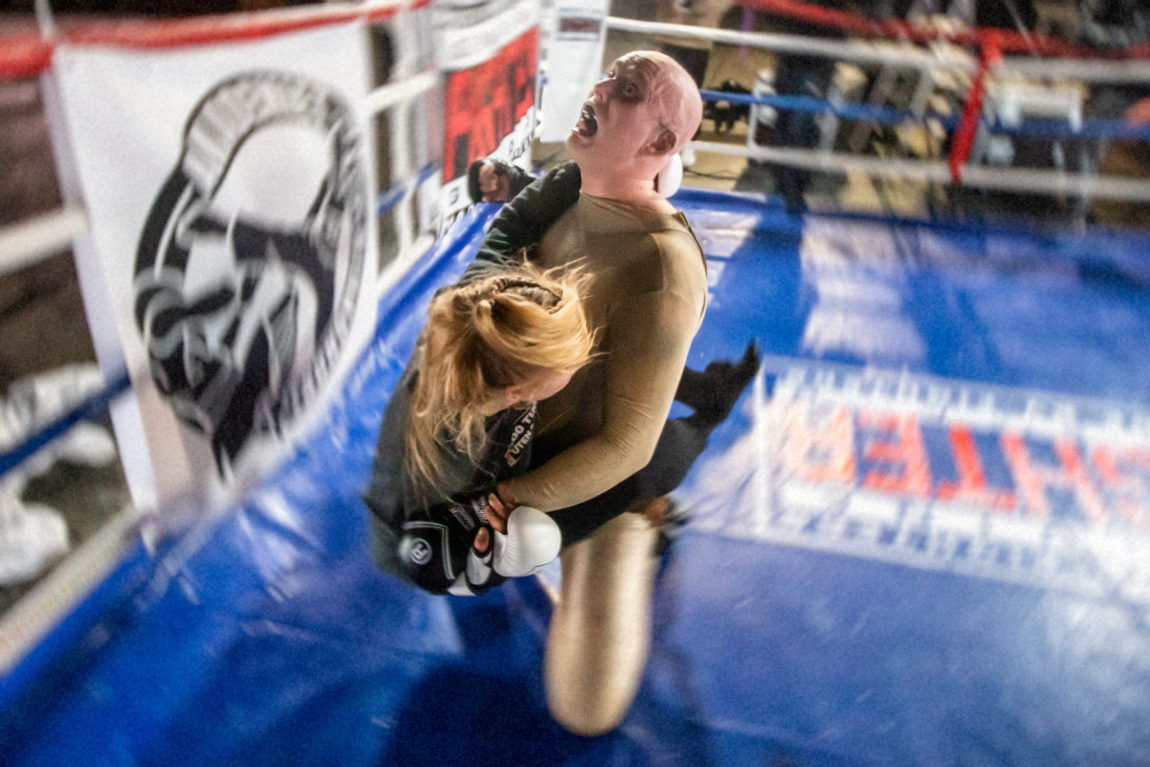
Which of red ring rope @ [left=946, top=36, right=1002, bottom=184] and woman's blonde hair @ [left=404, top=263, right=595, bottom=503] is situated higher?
red ring rope @ [left=946, top=36, right=1002, bottom=184]

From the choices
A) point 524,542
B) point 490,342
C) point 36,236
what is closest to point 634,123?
point 490,342

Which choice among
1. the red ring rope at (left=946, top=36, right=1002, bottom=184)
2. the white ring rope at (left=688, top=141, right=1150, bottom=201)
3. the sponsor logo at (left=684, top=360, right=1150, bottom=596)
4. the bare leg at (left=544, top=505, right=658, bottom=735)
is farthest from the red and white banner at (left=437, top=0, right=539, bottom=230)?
the red ring rope at (left=946, top=36, right=1002, bottom=184)

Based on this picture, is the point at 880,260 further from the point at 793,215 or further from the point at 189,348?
the point at 189,348

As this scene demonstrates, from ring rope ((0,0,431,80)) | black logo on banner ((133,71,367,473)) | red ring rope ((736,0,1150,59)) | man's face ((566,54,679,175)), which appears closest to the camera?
ring rope ((0,0,431,80))

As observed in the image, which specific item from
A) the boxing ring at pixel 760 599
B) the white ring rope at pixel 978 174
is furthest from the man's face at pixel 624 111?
the white ring rope at pixel 978 174

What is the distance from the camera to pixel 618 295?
0.73 meters

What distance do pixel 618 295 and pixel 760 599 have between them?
1.91 ft

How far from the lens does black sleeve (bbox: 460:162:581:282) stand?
777 mm

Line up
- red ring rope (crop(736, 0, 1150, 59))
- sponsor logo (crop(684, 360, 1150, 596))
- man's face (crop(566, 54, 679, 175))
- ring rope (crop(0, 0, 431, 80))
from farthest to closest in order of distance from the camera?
sponsor logo (crop(684, 360, 1150, 596)) → red ring rope (crop(736, 0, 1150, 59)) → man's face (crop(566, 54, 679, 175)) → ring rope (crop(0, 0, 431, 80))

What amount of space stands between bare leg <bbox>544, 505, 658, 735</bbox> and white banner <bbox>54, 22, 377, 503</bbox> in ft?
1.84

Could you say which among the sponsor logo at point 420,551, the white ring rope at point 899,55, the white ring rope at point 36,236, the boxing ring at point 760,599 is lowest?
the boxing ring at point 760,599

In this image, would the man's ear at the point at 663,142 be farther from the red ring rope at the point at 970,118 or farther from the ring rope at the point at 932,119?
the red ring rope at the point at 970,118

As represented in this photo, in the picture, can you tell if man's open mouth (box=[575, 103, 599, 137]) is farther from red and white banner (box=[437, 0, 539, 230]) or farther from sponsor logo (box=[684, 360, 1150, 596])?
sponsor logo (box=[684, 360, 1150, 596])

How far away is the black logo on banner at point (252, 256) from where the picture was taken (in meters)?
0.81
